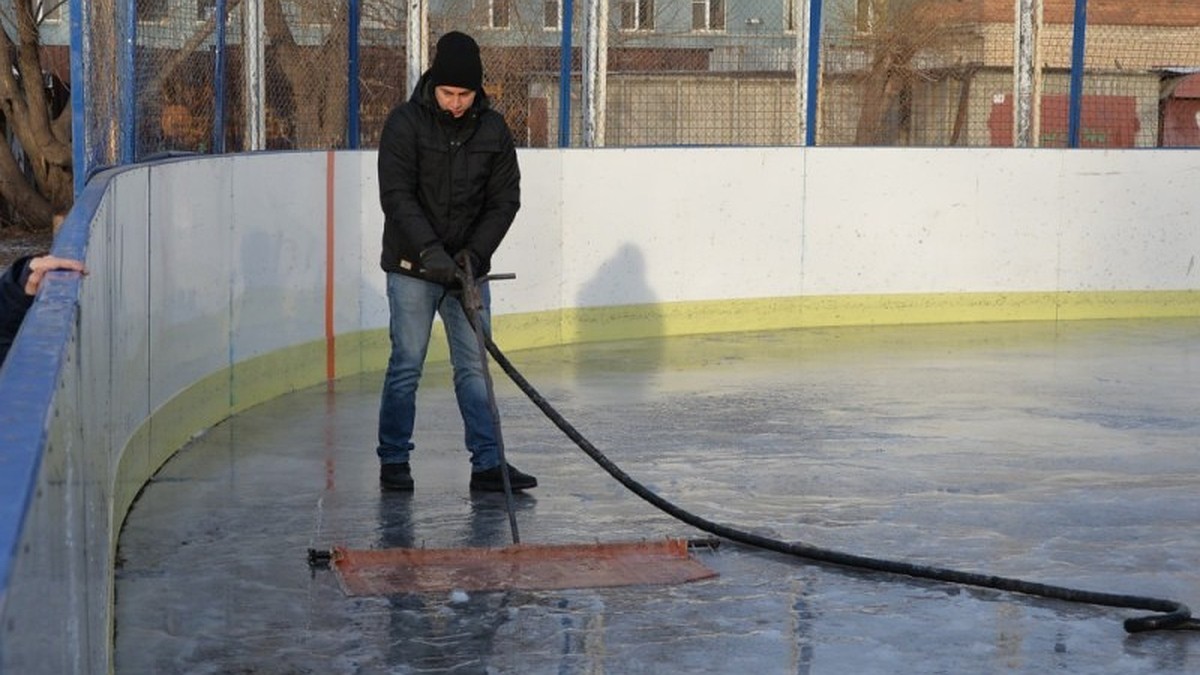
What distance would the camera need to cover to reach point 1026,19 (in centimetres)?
1502

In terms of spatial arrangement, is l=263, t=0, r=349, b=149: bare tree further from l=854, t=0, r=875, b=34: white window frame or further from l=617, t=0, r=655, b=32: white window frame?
l=854, t=0, r=875, b=34: white window frame

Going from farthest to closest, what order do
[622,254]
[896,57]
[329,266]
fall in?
[896,57] < [622,254] < [329,266]

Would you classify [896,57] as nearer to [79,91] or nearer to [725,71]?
[725,71]

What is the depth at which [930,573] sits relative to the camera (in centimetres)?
610

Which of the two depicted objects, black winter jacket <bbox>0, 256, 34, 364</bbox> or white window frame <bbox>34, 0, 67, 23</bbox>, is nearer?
black winter jacket <bbox>0, 256, 34, 364</bbox>

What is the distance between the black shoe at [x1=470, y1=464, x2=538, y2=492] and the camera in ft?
25.0

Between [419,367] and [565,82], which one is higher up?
[565,82]

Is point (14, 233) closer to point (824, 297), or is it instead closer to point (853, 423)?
point (824, 297)

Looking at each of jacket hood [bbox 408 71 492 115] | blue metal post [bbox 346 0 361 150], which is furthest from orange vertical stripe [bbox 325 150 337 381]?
jacket hood [bbox 408 71 492 115]

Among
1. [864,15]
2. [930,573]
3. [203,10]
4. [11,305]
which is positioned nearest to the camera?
[11,305]

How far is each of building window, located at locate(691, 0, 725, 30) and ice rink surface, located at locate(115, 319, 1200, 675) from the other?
2.84m

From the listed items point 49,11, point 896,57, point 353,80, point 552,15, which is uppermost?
point 49,11

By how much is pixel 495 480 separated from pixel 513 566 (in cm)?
140

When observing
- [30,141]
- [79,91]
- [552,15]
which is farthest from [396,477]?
[30,141]
